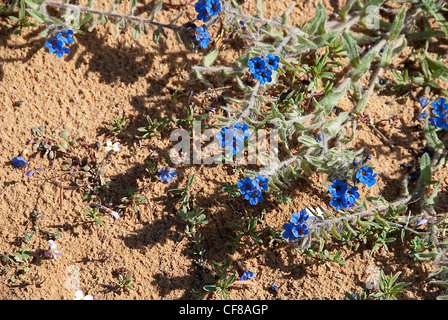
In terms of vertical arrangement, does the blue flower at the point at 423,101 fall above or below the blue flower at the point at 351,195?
above

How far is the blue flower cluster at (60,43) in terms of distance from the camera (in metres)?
4.36

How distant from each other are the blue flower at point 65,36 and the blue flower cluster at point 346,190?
286 cm

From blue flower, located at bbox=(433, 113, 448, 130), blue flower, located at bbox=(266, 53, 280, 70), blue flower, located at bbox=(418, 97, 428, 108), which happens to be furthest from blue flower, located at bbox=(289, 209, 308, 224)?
blue flower, located at bbox=(418, 97, 428, 108)

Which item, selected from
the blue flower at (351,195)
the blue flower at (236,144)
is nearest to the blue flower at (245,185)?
the blue flower at (236,144)

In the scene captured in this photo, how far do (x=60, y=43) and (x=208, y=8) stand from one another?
147 centimetres

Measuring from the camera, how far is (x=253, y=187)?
162 inches

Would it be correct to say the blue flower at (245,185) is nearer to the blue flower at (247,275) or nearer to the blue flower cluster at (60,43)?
the blue flower at (247,275)

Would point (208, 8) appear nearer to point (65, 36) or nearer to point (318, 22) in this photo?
point (318, 22)

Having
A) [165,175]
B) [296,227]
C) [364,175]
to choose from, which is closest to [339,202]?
[364,175]

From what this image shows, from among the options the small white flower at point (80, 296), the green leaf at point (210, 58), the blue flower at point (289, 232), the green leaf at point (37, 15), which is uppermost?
the green leaf at point (37, 15)

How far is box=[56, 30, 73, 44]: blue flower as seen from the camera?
4.37 meters

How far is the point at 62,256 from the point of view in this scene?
434cm

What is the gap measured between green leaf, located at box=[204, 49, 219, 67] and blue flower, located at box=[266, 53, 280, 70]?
2.46 ft

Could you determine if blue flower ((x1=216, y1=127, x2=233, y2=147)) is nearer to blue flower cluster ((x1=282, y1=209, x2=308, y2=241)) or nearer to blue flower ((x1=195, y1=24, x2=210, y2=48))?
blue flower cluster ((x1=282, y1=209, x2=308, y2=241))
